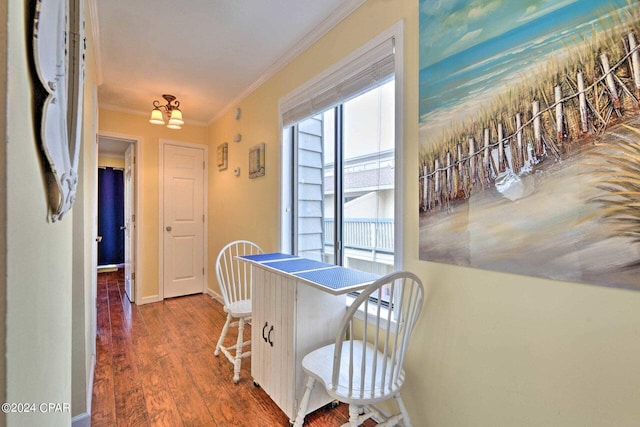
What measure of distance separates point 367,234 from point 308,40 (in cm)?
153

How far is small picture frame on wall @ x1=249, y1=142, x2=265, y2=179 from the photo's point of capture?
289cm

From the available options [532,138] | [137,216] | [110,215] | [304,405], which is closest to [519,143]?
[532,138]

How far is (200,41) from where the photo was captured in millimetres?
2252

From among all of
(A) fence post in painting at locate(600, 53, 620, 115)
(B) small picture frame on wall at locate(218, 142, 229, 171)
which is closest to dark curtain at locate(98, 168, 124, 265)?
(B) small picture frame on wall at locate(218, 142, 229, 171)

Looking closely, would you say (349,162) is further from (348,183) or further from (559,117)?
(559,117)

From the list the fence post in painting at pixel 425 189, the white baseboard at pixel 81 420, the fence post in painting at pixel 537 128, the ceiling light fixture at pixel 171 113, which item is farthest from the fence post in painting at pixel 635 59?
the ceiling light fixture at pixel 171 113

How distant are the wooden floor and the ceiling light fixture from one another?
2.10 m

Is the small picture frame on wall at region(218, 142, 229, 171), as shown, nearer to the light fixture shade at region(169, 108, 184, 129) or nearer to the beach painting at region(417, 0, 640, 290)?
the light fixture shade at region(169, 108, 184, 129)

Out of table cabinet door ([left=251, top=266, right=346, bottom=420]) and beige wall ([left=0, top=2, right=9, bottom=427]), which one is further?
table cabinet door ([left=251, top=266, right=346, bottom=420])

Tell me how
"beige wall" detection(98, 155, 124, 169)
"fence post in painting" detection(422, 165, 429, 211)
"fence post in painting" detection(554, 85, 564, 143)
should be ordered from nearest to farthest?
"fence post in painting" detection(554, 85, 564, 143) → "fence post in painting" detection(422, 165, 429, 211) → "beige wall" detection(98, 155, 124, 169)

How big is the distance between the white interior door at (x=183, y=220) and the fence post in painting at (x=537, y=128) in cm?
403

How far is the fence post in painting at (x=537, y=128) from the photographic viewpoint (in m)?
1.09

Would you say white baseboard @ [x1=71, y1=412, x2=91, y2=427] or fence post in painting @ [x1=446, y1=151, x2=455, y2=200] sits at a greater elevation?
fence post in painting @ [x1=446, y1=151, x2=455, y2=200]

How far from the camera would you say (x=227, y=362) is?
2354 mm
